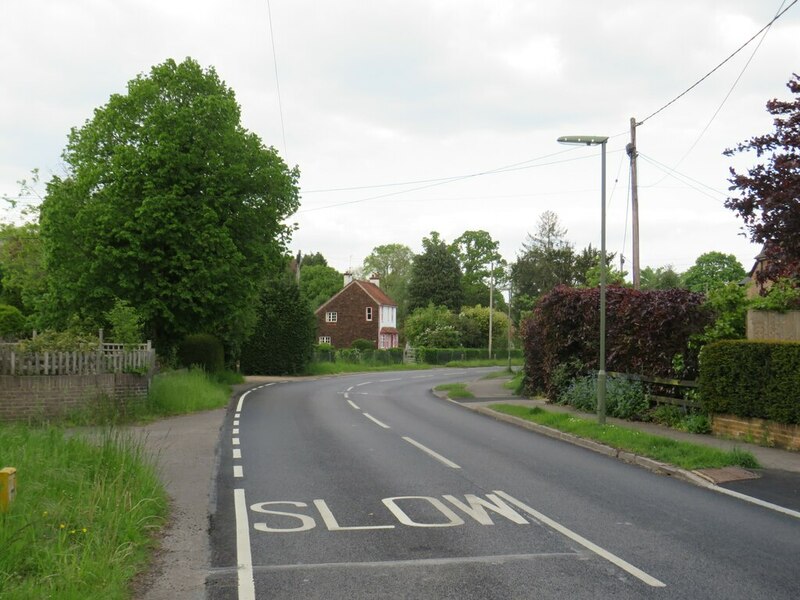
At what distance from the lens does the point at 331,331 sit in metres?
81.3

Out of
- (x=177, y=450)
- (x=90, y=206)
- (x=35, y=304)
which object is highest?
(x=90, y=206)

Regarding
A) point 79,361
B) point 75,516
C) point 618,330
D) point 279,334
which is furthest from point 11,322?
point 75,516

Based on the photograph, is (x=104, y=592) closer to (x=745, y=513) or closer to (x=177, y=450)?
(x=745, y=513)

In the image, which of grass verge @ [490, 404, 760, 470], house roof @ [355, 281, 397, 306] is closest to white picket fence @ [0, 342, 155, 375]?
grass verge @ [490, 404, 760, 470]

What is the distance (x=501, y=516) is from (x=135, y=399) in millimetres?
13139

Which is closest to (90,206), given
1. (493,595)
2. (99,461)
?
(99,461)

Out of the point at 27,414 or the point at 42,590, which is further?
the point at 27,414

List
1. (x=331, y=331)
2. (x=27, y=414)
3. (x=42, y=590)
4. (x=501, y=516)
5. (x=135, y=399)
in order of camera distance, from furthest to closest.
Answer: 1. (x=331, y=331)
2. (x=135, y=399)
3. (x=27, y=414)
4. (x=501, y=516)
5. (x=42, y=590)

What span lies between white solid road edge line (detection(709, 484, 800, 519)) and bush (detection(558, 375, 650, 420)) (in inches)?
327

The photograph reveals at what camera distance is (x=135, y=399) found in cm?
1912

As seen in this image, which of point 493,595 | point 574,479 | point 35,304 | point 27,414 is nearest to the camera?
point 493,595

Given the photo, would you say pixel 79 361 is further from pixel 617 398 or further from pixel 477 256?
pixel 477 256

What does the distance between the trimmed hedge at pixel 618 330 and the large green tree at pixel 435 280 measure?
2355 inches

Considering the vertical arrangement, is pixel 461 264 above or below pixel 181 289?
above
